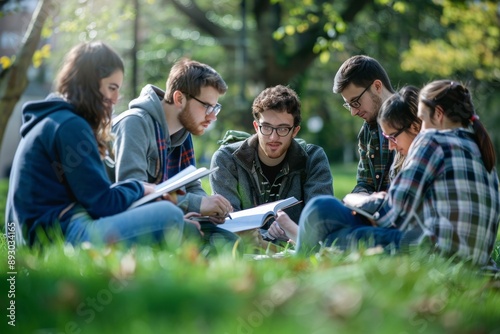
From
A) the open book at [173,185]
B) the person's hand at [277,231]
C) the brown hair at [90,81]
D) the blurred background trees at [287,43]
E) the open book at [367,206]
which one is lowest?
the blurred background trees at [287,43]

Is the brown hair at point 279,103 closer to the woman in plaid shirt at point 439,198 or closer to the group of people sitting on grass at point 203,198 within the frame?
the group of people sitting on grass at point 203,198

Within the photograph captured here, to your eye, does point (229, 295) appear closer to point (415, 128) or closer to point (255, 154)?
point (415, 128)

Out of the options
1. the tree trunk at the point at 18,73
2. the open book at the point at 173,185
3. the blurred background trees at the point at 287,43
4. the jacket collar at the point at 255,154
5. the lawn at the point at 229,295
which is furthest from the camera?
the blurred background trees at the point at 287,43

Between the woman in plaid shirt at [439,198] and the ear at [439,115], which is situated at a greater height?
the ear at [439,115]

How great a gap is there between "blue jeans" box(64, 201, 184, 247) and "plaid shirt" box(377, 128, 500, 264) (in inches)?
42.6

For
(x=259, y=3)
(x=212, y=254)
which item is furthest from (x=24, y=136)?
(x=259, y=3)

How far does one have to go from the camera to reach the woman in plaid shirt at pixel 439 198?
159 inches

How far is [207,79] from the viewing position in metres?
5.48

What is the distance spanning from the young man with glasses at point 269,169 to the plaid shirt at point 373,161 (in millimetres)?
296

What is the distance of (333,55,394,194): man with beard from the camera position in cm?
579

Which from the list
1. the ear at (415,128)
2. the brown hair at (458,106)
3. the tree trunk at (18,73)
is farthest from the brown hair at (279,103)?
the tree trunk at (18,73)

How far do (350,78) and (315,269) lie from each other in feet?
8.13

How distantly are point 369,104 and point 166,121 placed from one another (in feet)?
4.59

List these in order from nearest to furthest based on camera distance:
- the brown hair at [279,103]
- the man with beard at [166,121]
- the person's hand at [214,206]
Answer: the person's hand at [214,206] < the man with beard at [166,121] < the brown hair at [279,103]
